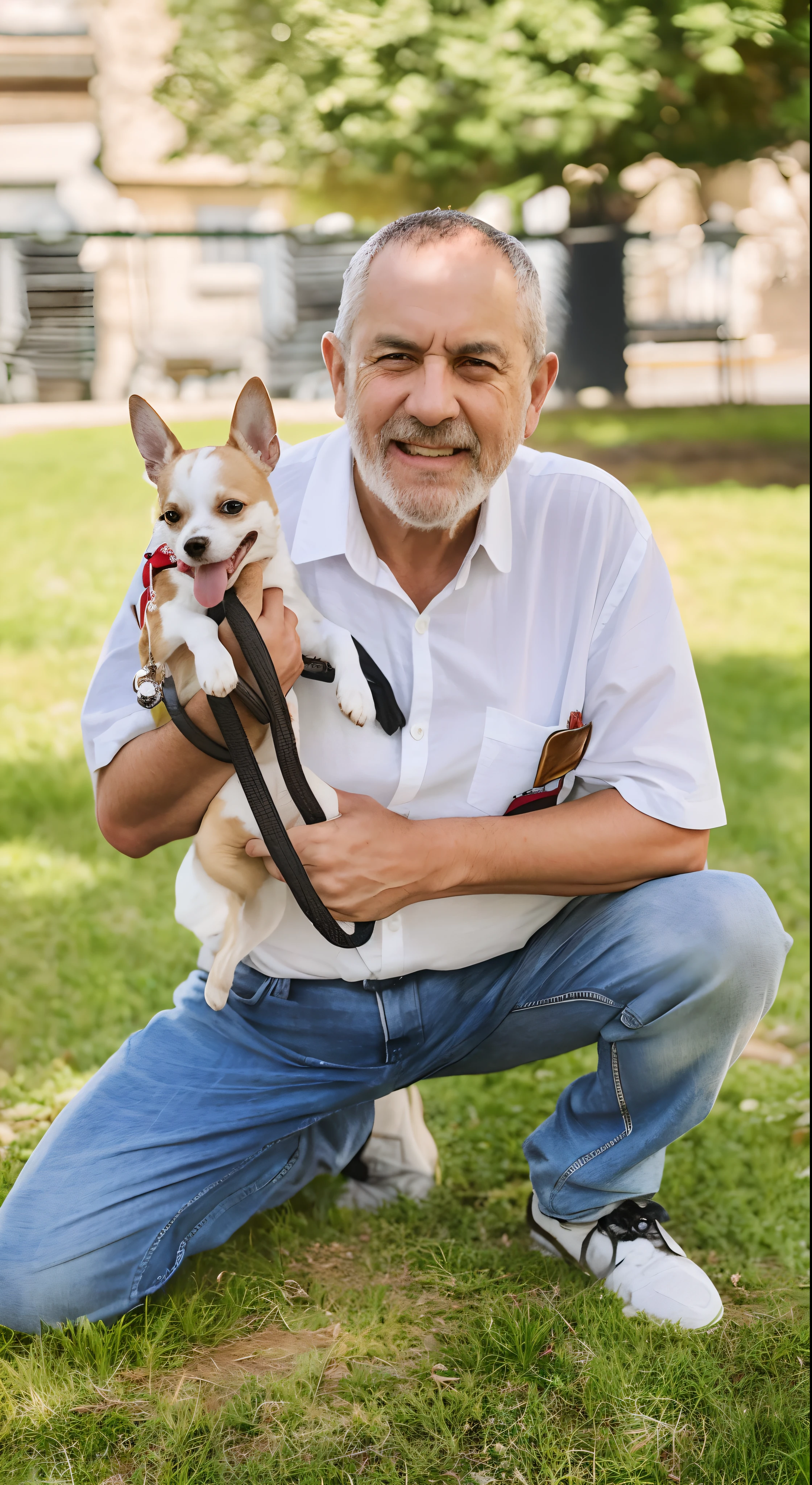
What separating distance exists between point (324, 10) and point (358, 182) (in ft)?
6.58

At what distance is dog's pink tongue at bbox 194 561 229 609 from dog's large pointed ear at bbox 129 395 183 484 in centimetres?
19

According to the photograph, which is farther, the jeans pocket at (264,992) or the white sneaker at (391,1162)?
the white sneaker at (391,1162)

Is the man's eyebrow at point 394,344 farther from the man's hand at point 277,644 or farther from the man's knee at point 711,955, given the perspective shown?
the man's knee at point 711,955

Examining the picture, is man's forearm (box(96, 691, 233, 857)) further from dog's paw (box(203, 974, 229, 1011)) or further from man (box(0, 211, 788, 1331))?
dog's paw (box(203, 974, 229, 1011))

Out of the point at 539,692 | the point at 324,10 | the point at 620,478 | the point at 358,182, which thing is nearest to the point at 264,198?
the point at 358,182

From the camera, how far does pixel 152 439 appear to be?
2010 millimetres

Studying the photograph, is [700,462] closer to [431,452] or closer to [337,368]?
[337,368]

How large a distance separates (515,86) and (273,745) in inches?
420

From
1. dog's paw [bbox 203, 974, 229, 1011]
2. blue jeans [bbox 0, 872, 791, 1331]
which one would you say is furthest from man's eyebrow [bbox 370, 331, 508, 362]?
dog's paw [bbox 203, 974, 229, 1011]

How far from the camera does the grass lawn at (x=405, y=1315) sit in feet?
6.24

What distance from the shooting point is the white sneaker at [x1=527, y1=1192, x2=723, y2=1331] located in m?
2.17

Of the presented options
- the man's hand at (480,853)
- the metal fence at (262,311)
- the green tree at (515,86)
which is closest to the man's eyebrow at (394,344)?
the man's hand at (480,853)

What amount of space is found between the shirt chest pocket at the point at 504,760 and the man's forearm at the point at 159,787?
45cm

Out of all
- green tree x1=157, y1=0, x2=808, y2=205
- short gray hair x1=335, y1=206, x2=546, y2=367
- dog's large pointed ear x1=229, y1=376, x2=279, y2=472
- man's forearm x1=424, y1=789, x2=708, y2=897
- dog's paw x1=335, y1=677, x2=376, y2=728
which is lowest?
man's forearm x1=424, y1=789, x2=708, y2=897
